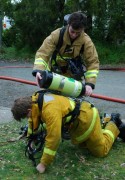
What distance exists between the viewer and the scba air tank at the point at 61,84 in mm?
4164

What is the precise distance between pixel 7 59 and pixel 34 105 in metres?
10.7

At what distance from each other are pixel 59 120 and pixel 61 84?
1.23 ft

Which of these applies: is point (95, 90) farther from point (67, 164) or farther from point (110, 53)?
point (110, 53)

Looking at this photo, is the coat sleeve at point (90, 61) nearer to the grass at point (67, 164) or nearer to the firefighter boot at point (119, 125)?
the firefighter boot at point (119, 125)

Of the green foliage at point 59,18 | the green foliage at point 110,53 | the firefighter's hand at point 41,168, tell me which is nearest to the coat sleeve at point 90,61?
the firefighter's hand at point 41,168

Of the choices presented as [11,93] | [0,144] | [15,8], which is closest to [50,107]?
[0,144]

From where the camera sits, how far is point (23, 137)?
17.1ft

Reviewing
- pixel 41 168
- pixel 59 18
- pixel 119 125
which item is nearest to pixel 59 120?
pixel 41 168

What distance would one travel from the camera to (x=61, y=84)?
4.23 m

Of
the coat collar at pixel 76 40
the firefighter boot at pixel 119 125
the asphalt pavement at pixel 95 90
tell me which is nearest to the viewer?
the coat collar at pixel 76 40

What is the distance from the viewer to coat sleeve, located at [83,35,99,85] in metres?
4.72

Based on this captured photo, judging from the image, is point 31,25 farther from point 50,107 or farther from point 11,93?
point 50,107

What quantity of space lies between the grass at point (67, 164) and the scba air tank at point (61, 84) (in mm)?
731

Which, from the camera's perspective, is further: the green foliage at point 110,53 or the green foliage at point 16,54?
the green foliage at point 16,54
